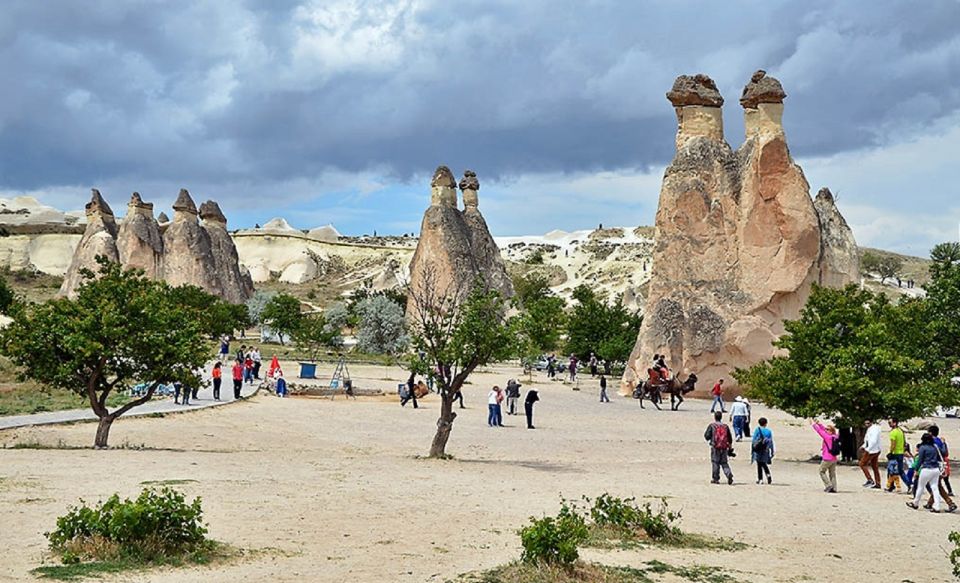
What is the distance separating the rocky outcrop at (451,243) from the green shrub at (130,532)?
44587mm

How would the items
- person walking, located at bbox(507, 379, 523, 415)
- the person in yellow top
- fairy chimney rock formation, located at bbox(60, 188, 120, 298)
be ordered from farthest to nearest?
fairy chimney rock formation, located at bbox(60, 188, 120, 298), person walking, located at bbox(507, 379, 523, 415), the person in yellow top

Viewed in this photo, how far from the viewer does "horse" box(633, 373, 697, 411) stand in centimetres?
3347

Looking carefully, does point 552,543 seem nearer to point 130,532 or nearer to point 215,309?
point 130,532

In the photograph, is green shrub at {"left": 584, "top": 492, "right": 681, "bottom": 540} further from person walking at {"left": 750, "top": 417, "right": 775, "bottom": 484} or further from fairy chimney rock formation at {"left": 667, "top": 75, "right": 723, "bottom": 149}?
fairy chimney rock formation at {"left": 667, "top": 75, "right": 723, "bottom": 149}

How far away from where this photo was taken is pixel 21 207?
6137 inches

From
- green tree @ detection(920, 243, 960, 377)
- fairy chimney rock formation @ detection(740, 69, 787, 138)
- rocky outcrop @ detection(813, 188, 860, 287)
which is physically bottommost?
green tree @ detection(920, 243, 960, 377)

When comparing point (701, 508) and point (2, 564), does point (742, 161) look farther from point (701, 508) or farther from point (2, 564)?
point (2, 564)

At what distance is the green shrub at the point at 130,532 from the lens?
833cm

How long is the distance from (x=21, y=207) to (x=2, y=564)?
547 ft

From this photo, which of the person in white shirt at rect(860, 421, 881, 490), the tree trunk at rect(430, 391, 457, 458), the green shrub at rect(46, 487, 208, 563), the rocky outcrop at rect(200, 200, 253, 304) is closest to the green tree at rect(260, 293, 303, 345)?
the rocky outcrop at rect(200, 200, 253, 304)

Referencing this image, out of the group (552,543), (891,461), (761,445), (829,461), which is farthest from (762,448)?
(552,543)

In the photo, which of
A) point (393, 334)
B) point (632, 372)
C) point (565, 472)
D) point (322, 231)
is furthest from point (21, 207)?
point (565, 472)

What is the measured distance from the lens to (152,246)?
69.4 metres

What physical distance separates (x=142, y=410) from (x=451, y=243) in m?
32.4
